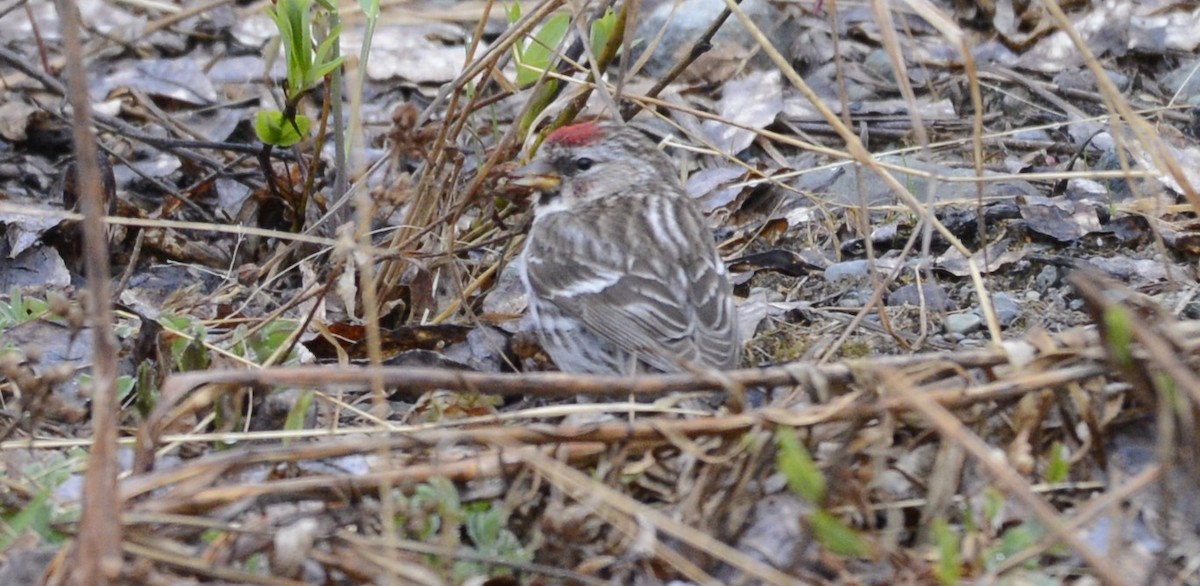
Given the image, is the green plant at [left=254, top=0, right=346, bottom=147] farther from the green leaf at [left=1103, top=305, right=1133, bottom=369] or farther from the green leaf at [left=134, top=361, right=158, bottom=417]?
the green leaf at [left=1103, top=305, right=1133, bottom=369]

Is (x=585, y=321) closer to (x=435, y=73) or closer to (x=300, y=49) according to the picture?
(x=300, y=49)

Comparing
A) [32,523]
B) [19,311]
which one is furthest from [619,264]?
[32,523]

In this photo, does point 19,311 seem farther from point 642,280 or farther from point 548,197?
point 642,280

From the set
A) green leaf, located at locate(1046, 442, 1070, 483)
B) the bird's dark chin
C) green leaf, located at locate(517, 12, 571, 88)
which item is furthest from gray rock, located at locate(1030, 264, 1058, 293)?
green leaf, located at locate(1046, 442, 1070, 483)

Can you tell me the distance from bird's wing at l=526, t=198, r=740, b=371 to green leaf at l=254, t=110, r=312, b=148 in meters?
0.86

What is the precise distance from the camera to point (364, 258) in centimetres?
278

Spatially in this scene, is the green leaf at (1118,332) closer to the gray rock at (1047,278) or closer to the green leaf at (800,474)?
the green leaf at (800,474)

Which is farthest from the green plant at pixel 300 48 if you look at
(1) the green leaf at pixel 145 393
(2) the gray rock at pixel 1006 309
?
(2) the gray rock at pixel 1006 309

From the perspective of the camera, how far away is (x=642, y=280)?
406cm

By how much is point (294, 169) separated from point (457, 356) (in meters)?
1.48

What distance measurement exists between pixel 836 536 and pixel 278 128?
290cm

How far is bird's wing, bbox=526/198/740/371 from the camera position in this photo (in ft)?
12.5

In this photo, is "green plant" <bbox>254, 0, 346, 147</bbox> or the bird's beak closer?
"green plant" <bbox>254, 0, 346, 147</bbox>

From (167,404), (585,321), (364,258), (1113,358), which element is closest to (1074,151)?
(585,321)
